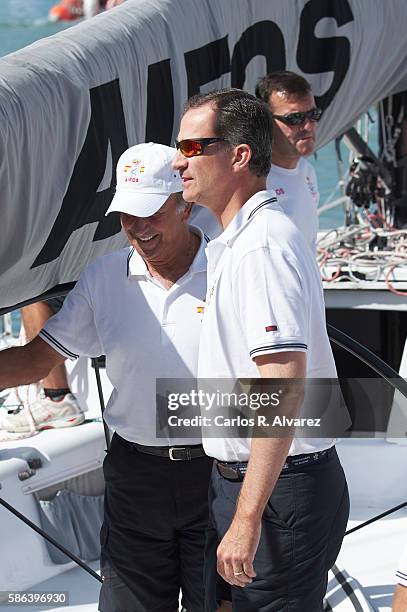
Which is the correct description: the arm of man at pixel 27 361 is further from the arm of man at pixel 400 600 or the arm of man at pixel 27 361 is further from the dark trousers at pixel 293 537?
the arm of man at pixel 400 600

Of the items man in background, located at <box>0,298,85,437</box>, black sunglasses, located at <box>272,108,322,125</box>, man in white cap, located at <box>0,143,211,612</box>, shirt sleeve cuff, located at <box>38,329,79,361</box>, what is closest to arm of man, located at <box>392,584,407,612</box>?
man in white cap, located at <box>0,143,211,612</box>

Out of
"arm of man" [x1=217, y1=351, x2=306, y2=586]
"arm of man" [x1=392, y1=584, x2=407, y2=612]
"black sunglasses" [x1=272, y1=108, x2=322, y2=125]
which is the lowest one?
"arm of man" [x1=392, y1=584, x2=407, y2=612]

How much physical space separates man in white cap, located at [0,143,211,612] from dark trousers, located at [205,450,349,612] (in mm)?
321

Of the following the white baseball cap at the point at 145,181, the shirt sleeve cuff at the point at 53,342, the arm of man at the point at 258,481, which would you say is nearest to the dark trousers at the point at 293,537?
the arm of man at the point at 258,481

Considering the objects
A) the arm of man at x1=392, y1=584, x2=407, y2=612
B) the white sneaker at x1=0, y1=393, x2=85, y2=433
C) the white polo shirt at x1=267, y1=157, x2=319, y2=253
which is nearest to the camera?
the arm of man at x1=392, y1=584, x2=407, y2=612

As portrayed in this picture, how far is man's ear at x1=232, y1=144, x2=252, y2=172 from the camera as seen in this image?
2082mm

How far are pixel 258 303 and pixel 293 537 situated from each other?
0.48 metres

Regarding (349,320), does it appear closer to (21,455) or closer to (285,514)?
(21,455)

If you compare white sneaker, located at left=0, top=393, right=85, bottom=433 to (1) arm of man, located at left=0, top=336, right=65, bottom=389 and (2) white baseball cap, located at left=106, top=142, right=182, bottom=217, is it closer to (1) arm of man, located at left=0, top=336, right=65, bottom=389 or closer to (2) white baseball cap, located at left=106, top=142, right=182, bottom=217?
(1) arm of man, located at left=0, top=336, right=65, bottom=389

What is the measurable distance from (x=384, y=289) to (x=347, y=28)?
1.21 meters

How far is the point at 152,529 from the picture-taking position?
Answer: 2490mm

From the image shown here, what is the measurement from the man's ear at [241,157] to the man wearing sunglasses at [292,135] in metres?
1.52

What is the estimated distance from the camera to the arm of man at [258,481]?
1957 millimetres

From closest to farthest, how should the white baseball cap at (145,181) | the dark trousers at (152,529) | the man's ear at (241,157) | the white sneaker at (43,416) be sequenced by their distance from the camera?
the man's ear at (241,157)
the white baseball cap at (145,181)
the dark trousers at (152,529)
the white sneaker at (43,416)
